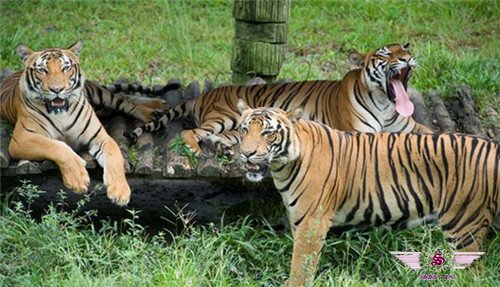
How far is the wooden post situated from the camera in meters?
7.45

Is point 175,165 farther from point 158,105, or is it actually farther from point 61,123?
point 158,105

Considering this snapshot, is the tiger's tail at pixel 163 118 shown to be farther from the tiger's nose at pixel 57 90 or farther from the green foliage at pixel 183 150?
the tiger's nose at pixel 57 90

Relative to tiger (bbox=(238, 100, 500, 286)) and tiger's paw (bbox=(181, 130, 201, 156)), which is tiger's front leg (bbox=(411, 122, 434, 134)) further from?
tiger's paw (bbox=(181, 130, 201, 156))

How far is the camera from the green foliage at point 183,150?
5977 millimetres

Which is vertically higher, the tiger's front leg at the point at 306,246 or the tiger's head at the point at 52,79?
the tiger's head at the point at 52,79

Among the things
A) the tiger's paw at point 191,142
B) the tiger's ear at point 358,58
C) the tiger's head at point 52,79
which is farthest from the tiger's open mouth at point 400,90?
the tiger's head at point 52,79

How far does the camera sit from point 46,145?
19.1 feet

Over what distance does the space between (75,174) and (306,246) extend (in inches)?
50.0

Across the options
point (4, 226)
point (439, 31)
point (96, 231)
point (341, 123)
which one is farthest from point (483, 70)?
point (4, 226)

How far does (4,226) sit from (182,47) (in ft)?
12.6

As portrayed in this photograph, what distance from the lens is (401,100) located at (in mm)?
6219

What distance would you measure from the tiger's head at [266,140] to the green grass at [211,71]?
536 mm

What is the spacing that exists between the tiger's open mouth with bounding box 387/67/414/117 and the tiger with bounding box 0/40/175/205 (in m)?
1.60

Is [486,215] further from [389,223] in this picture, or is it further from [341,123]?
[341,123]
